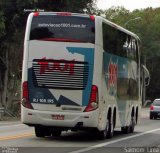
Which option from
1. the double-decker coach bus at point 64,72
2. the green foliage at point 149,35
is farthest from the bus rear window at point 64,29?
the green foliage at point 149,35

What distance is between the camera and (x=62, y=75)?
19391mm

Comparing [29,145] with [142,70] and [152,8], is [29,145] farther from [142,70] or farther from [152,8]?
[152,8]

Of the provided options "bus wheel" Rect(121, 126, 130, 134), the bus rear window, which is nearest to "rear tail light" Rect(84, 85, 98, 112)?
the bus rear window

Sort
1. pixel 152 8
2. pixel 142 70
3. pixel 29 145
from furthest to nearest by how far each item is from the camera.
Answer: pixel 152 8
pixel 142 70
pixel 29 145

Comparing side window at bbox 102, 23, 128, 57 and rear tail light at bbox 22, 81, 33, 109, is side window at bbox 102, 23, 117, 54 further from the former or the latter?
rear tail light at bbox 22, 81, 33, 109

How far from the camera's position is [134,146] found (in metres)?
18.8

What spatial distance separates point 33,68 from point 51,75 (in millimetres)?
612

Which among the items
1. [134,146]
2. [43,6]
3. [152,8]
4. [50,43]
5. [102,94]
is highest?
Answer: [152,8]

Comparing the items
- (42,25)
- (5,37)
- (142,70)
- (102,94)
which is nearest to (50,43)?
(42,25)

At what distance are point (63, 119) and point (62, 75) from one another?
133 cm

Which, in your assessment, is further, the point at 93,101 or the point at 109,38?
the point at 109,38

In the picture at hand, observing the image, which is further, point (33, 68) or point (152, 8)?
point (152, 8)

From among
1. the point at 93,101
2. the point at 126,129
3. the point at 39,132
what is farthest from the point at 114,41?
the point at 126,129

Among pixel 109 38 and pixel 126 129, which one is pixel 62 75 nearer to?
pixel 109 38
